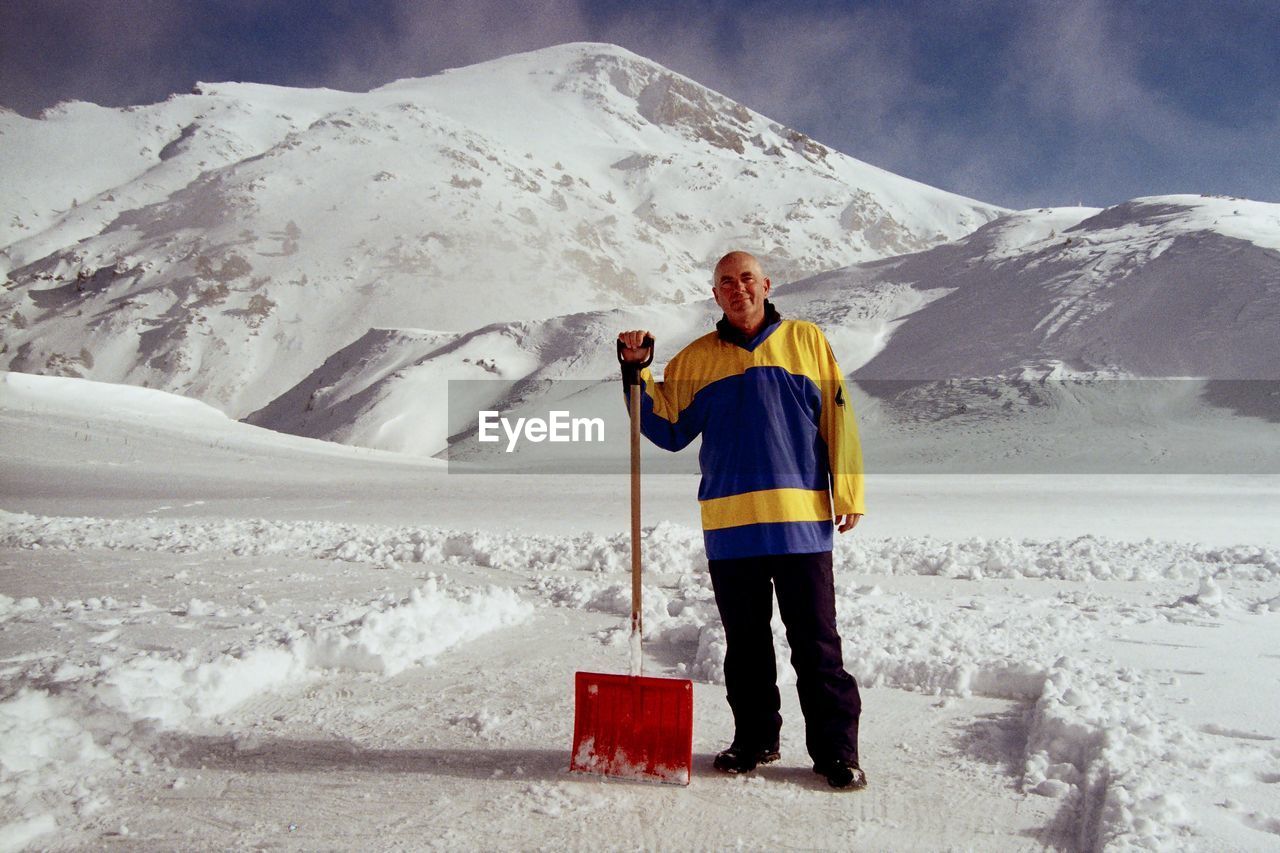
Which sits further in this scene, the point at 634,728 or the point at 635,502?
the point at 635,502

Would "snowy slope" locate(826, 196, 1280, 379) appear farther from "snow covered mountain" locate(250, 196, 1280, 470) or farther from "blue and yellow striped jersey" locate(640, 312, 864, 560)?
"blue and yellow striped jersey" locate(640, 312, 864, 560)

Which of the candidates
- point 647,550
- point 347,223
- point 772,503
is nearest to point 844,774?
point 772,503

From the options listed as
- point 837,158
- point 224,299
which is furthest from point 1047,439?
point 837,158

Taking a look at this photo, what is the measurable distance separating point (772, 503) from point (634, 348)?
736mm

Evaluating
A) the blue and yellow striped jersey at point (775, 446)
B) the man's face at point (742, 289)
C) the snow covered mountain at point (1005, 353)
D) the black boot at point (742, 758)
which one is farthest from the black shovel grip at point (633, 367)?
the snow covered mountain at point (1005, 353)

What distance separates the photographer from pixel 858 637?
14.1ft

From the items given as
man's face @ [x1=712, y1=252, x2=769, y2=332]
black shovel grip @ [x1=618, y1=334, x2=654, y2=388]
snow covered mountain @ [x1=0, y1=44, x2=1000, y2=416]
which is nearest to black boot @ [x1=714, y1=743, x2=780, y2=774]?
black shovel grip @ [x1=618, y1=334, x2=654, y2=388]

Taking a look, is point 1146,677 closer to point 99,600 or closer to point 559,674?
point 559,674

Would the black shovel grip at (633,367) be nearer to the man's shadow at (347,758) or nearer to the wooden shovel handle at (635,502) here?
the wooden shovel handle at (635,502)

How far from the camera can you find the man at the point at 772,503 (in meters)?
2.82

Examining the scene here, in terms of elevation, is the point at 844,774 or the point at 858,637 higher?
the point at 858,637

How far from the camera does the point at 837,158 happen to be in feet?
463

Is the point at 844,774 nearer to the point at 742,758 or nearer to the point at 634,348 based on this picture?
the point at 742,758

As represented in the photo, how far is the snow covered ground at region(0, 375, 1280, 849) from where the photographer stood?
257 centimetres
